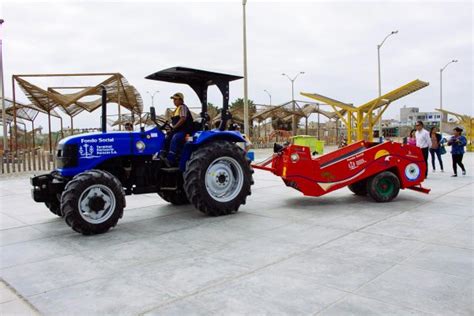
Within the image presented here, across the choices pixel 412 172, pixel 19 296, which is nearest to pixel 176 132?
pixel 19 296

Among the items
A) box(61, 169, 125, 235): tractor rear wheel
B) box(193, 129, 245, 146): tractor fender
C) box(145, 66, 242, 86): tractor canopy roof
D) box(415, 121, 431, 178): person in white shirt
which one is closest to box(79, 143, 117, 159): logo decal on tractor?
box(61, 169, 125, 235): tractor rear wheel

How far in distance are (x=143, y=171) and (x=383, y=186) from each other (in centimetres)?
441

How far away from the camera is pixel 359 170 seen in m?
7.80

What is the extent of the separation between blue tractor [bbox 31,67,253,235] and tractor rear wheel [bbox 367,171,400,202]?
2.37 metres

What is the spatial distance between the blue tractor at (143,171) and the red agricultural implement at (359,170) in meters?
0.86

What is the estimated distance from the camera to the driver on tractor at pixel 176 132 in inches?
268

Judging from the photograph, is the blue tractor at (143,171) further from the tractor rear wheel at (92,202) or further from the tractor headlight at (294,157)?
the tractor headlight at (294,157)

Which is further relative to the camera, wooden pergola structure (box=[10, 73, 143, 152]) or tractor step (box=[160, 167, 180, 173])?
wooden pergola structure (box=[10, 73, 143, 152])

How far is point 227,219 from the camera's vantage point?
6.71 metres

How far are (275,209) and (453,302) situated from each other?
13.9 feet

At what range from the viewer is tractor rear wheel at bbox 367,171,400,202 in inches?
307

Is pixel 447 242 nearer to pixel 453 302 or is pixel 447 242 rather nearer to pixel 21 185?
pixel 453 302

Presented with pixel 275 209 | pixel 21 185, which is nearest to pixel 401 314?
pixel 275 209

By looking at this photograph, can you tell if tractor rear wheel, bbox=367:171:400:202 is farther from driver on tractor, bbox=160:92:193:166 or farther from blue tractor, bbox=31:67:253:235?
driver on tractor, bbox=160:92:193:166
